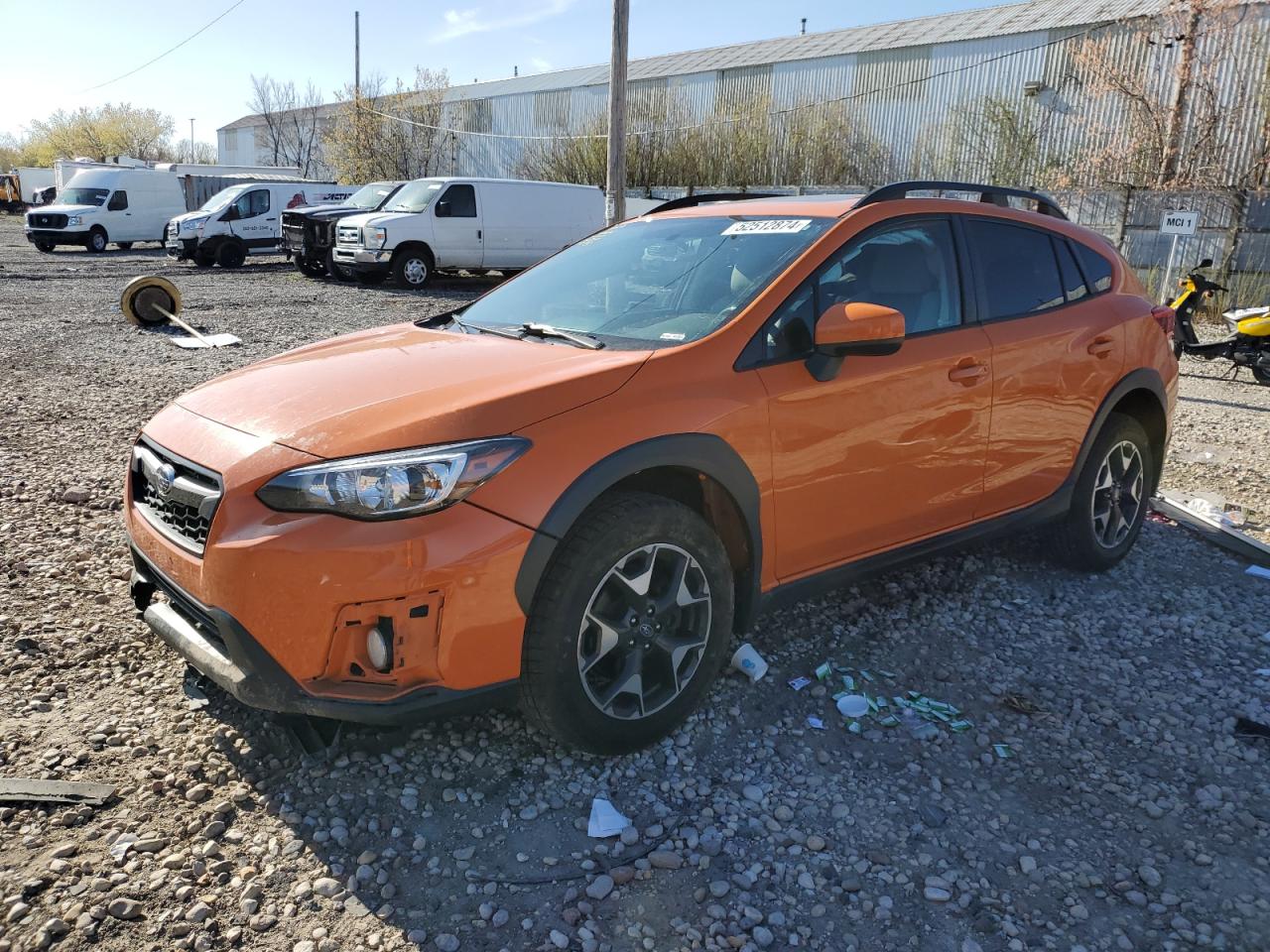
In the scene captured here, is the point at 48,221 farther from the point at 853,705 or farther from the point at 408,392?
the point at 853,705

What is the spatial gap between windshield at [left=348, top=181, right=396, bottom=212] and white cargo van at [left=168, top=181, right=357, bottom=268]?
3.48m

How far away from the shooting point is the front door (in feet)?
10.5

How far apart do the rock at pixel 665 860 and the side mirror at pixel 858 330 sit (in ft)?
5.39

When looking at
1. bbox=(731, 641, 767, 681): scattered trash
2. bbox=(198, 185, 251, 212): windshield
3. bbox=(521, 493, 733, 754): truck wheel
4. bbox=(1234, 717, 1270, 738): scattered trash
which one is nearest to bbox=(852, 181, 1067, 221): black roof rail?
bbox=(521, 493, 733, 754): truck wheel

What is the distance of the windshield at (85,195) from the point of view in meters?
28.9

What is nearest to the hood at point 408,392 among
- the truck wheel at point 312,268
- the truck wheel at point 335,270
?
the truck wheel at point 335,270

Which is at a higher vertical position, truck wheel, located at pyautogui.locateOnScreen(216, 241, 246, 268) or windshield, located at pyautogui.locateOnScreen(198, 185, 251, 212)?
windshield, located at pyautogui.locateOnScreen(198, 185, 251, 212)

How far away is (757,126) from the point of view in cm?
3003

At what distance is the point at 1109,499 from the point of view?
460 cm

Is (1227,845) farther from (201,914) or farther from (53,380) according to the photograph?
(53,380)

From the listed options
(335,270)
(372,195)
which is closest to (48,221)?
(335,270)

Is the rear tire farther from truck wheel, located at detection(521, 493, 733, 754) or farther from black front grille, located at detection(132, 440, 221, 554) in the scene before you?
black front grille, located at detection(132, 440, 221, 554)

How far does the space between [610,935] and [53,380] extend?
28.7 ft

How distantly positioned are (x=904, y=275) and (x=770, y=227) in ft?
1.80
